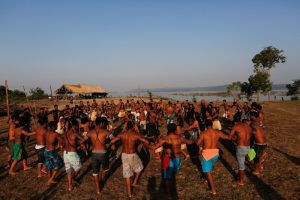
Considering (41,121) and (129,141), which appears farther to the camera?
(41,121)

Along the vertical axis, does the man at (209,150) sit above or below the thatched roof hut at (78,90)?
below

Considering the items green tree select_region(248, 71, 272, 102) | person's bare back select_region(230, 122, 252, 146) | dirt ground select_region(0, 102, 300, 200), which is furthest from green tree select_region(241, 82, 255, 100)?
person's bare back select_region(230, 122, 252, 146)

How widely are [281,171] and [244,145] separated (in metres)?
2.58

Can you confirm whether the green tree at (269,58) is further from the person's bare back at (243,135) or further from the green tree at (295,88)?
the person's bare back at (243,135)

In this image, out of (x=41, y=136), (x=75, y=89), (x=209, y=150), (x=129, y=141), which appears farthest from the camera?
(x=75, y=89)

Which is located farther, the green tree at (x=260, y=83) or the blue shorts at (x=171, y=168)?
the green tree at (x=260, y=83)

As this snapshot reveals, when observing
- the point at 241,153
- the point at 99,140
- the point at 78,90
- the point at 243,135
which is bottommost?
the point at 241,153

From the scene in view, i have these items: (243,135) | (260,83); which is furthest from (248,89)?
(243,135)

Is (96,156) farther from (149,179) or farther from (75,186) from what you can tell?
(149,179)

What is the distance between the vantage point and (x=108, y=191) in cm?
736

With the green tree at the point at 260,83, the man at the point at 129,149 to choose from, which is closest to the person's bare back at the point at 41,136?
the man at the point at 129,149

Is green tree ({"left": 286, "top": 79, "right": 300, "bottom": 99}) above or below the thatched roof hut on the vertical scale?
below

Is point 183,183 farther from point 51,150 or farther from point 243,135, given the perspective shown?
point 51,150

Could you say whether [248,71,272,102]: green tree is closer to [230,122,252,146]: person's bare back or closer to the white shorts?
[230,122,252,146]: person's bare back
